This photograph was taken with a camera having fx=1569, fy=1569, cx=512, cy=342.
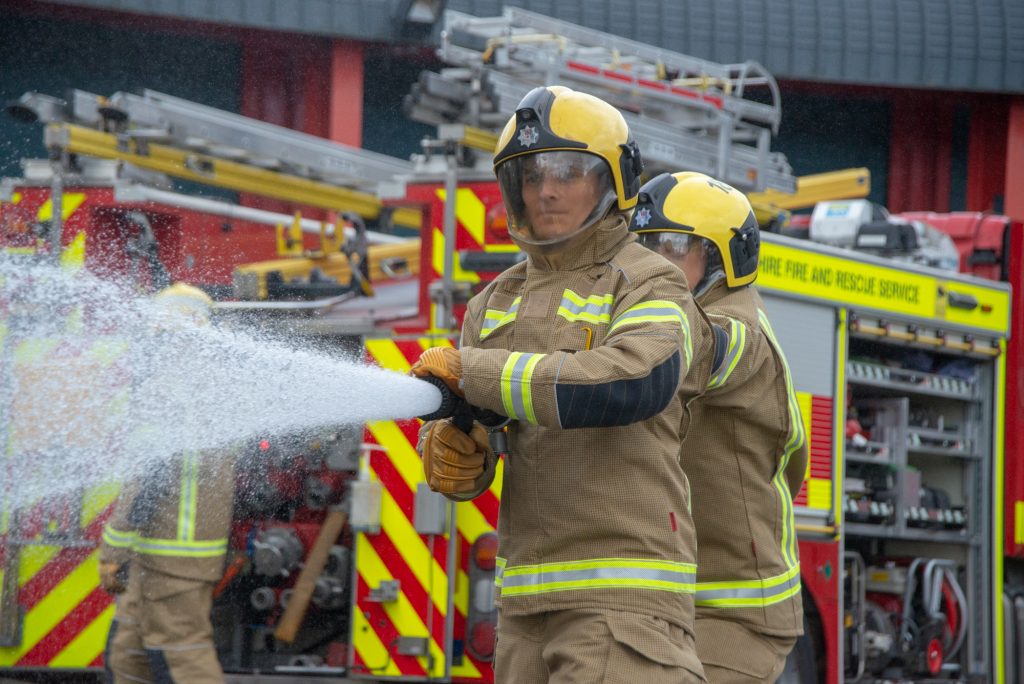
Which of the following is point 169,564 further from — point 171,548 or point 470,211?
point 470,211

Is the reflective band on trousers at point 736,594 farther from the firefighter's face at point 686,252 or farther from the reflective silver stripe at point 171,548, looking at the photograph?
the reflective silver stripe at point 171,548

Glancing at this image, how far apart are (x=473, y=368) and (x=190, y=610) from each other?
3.09 meters

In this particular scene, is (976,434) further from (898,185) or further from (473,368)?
(898,185)

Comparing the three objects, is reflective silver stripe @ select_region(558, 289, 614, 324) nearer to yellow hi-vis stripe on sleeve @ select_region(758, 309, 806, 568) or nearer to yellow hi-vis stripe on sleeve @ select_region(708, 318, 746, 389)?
yellow hi-vis stripe on sleeve @ select_region(708, 318, 746, 389)

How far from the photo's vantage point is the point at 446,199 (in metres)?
6.24

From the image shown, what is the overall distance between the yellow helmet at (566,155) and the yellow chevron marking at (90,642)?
3.50 m

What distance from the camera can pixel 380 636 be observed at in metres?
6.07

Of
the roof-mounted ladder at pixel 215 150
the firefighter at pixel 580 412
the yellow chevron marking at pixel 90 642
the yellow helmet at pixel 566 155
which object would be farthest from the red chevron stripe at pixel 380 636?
the yellow helmet at pixel 566 155

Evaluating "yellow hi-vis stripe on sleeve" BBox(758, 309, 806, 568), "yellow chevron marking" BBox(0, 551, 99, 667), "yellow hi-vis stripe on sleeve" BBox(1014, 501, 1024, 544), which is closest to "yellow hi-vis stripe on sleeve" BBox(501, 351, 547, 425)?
"yellow hi-vis stripe on sleeve" BBox(758, 309, 806, 568)

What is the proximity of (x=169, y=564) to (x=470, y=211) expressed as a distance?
179 centimetres

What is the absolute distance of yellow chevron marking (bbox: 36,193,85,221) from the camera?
664 cm

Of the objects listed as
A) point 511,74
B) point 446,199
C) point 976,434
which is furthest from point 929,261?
point 446,199

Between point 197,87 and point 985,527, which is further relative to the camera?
point 197,87

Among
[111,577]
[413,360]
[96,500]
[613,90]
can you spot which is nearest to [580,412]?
[413,360]
